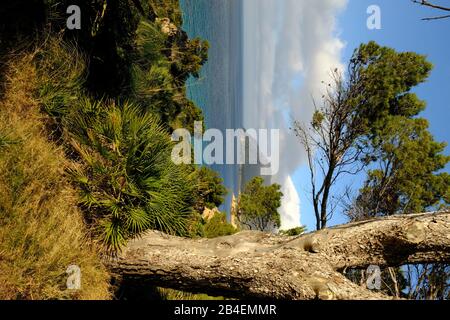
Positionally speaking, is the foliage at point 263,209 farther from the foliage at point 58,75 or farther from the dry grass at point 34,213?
the dry grass at point 34,213

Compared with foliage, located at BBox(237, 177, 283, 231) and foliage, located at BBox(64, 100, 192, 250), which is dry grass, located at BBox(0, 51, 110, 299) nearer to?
foliage, located at BBox(64, 100, 192, 250)

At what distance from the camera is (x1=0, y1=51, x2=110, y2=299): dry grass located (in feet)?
13.0

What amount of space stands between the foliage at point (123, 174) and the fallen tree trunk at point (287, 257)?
37 centimetres

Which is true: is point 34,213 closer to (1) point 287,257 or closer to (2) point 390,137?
(1) point 287,257

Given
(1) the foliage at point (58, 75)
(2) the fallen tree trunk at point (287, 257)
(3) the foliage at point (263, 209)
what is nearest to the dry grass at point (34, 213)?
(1) the foliage at point (58, 75)

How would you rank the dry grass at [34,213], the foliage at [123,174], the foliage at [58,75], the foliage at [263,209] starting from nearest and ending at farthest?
1. the dry grass at [34,213]
2. the foliage at [123,174]
3. the foliage at [58,75]
4. the foliage at [263,209]

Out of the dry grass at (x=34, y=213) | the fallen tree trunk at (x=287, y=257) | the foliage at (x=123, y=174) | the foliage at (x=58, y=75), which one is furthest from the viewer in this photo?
the foliage at (x=58, y=75)

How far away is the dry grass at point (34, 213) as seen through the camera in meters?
3.98

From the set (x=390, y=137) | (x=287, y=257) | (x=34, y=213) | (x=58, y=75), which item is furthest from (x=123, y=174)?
(x=390, y=137)

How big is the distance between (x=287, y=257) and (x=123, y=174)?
2510 mm

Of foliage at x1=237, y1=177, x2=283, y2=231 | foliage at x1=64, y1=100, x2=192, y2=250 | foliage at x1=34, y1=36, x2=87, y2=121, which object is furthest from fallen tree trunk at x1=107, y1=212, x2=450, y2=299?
foliage at x1=237, y1=177, x2=283, y2=231

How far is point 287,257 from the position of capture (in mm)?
4422
